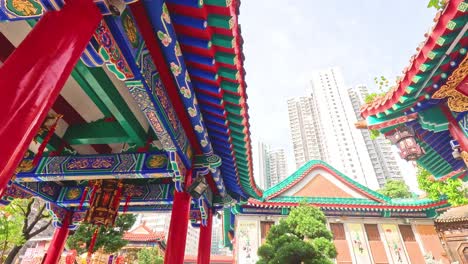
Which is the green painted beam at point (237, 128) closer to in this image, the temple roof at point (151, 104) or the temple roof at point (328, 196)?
the temple roof at point (151, 104)

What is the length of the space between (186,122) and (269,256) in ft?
18.3

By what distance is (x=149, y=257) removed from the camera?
19625 mm

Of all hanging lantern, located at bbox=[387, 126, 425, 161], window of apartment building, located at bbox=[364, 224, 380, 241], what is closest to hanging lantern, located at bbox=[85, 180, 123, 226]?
hanging lantern, located at bbox=[387, 126, 425, 161]

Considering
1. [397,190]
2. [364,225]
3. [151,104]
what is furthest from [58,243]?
[397,190]

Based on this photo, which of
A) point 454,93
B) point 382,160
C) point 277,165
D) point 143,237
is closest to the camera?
point 454,93

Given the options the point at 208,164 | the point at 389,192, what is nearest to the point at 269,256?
the point at 208,164

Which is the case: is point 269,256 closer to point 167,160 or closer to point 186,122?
point 167,160

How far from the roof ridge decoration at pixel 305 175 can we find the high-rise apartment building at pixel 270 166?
71799 mm

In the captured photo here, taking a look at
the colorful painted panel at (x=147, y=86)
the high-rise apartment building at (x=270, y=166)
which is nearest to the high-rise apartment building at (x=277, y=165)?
the high-rise apartment building at (x=270, y=166)

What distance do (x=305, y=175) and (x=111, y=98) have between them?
611 inches

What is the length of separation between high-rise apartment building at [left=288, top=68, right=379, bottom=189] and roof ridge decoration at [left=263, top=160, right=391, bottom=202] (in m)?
59.4

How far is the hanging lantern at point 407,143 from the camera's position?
5090 mm

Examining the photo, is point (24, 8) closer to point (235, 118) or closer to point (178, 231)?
point (235, 118)

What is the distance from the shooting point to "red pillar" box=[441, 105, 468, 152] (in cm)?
447
